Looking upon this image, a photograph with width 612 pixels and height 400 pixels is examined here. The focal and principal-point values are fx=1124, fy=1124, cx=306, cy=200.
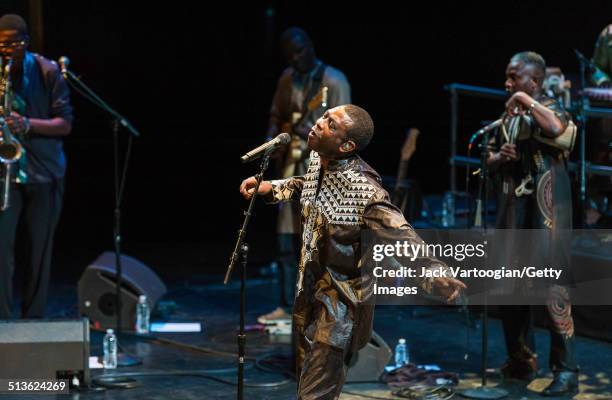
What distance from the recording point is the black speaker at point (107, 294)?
8547mm

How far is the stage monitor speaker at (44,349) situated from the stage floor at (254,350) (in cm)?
15

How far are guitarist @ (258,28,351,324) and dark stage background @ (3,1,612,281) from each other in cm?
412

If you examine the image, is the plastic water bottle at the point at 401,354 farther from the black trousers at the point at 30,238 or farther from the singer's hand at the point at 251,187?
the black trousers at the point at 30,238

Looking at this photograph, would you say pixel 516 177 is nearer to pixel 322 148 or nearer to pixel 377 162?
pixel 322 148

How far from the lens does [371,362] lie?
23.1 ft

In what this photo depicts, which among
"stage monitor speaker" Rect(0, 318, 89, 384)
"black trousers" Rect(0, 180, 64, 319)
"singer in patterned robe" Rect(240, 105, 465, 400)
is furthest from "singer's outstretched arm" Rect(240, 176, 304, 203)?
"black trousers" Rect(0, 180, 64, 319)

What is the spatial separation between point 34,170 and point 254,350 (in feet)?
6.59

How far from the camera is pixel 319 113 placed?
8.39 metres

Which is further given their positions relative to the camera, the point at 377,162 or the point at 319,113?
the point at 377,162

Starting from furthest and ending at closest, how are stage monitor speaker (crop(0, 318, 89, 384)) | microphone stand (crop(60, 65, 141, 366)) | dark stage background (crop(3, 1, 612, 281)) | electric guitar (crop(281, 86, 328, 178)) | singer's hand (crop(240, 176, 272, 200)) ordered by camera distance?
dark stage background (crop(3, 1, 612, 281))
electric guitar (crop(281, 86, 328, 178))
microphone stand (crop(60, 65, 141, 366))
stage monitor speaker (crop(0, 318, 89, 384))
singer's hand (crop(240, 176, 272, 200))

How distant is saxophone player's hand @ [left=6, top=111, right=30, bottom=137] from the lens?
7.56 m

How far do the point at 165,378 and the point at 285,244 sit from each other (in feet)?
6.23

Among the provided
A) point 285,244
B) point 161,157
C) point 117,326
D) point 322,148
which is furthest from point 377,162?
point 322,148

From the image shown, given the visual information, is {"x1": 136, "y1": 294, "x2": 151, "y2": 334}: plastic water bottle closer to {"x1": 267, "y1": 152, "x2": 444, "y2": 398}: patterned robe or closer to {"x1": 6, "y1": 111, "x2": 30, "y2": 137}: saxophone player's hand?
{"x1": 6, "y1": 111, "x2": 30, "y2": 137}: saxophone player's hand
